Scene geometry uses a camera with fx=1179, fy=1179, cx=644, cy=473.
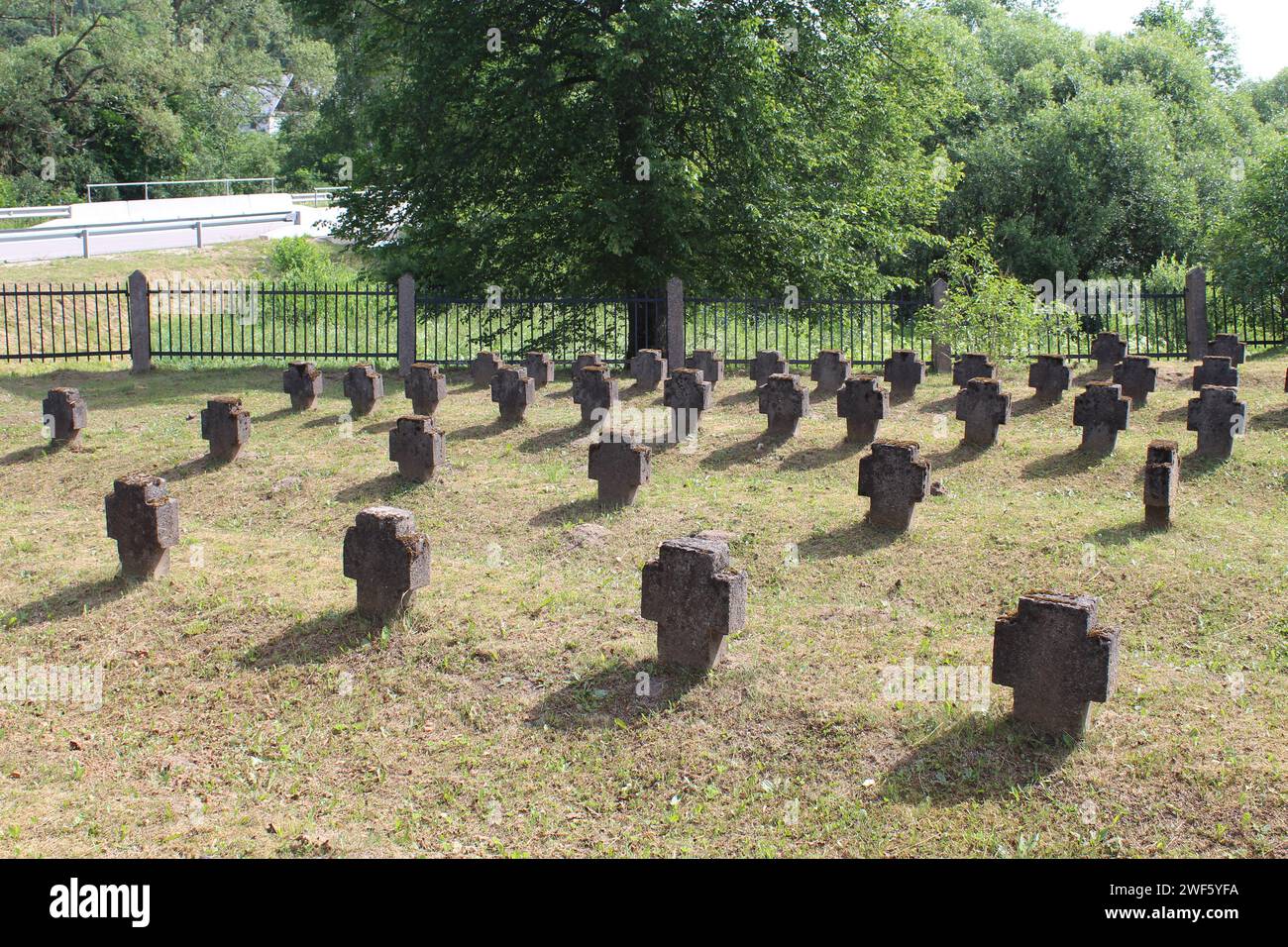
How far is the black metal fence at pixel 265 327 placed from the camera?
1983 cm

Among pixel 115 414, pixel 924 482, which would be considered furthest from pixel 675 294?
pixel 924 482

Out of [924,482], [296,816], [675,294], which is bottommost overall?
[296,816]

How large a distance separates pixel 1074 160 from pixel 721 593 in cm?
2683

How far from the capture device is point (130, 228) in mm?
32719

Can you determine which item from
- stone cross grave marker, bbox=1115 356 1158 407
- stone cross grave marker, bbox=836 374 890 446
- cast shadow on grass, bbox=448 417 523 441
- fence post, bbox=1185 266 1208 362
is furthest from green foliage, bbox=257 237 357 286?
stone cross grave marker, bbox=1115 356 1158 407

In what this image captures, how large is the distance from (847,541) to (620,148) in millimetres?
12653

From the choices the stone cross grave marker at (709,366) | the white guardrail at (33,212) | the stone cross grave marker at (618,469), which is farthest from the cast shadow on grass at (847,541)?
the white guardrail at (33,212)

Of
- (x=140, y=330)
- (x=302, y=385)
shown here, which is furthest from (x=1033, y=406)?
(x=140, y=330)

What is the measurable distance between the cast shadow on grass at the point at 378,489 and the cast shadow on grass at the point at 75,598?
2.56m

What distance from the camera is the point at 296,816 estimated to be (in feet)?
21.1

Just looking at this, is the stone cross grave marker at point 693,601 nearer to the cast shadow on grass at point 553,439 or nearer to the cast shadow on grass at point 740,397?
the cast shadow on grass at point 553,439

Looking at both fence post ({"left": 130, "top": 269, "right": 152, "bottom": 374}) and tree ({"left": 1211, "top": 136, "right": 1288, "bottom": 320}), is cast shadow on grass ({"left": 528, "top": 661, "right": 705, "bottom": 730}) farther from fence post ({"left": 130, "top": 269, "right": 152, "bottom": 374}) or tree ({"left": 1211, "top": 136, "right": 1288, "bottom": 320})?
tree ({"left": 1211, "top": 136, "right": 1288, "bottom": 320})

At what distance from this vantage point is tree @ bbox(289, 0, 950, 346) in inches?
762
